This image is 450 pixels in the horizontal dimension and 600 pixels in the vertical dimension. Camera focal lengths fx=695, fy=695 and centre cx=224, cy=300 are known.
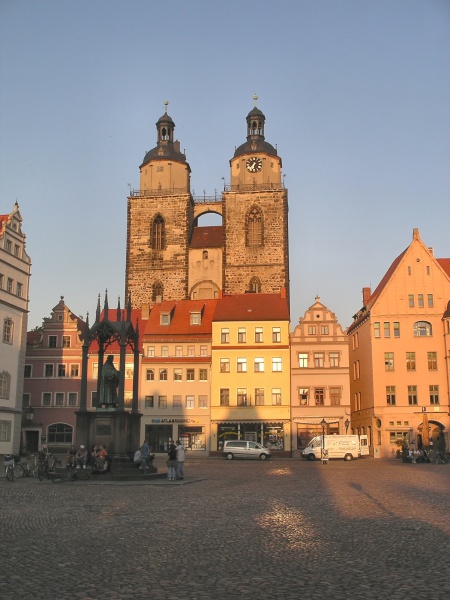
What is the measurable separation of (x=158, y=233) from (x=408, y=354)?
1368 inches

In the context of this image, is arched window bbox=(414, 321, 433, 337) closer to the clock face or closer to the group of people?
the clock face

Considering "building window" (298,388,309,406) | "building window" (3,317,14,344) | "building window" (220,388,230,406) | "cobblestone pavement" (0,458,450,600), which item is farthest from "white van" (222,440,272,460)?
"cobblestone pavement" (0,458,450,600)

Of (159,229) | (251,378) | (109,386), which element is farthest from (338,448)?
(159,229)

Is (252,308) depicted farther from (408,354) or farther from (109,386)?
(109,386)

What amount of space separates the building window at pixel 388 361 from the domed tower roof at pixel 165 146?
38.5 m

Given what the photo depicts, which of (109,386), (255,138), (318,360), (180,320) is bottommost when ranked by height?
(109,386)

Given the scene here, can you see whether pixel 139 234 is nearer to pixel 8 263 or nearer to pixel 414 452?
pixel 8 263

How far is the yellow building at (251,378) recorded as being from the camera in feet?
186

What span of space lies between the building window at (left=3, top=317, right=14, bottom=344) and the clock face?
131 feet

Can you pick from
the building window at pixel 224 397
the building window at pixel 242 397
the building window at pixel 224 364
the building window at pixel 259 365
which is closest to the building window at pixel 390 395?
the building window at pixel 259 365

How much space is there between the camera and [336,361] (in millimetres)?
57719

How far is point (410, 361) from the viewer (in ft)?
188

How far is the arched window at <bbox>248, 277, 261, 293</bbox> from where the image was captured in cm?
7644

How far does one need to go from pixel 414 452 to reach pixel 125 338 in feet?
83.5
